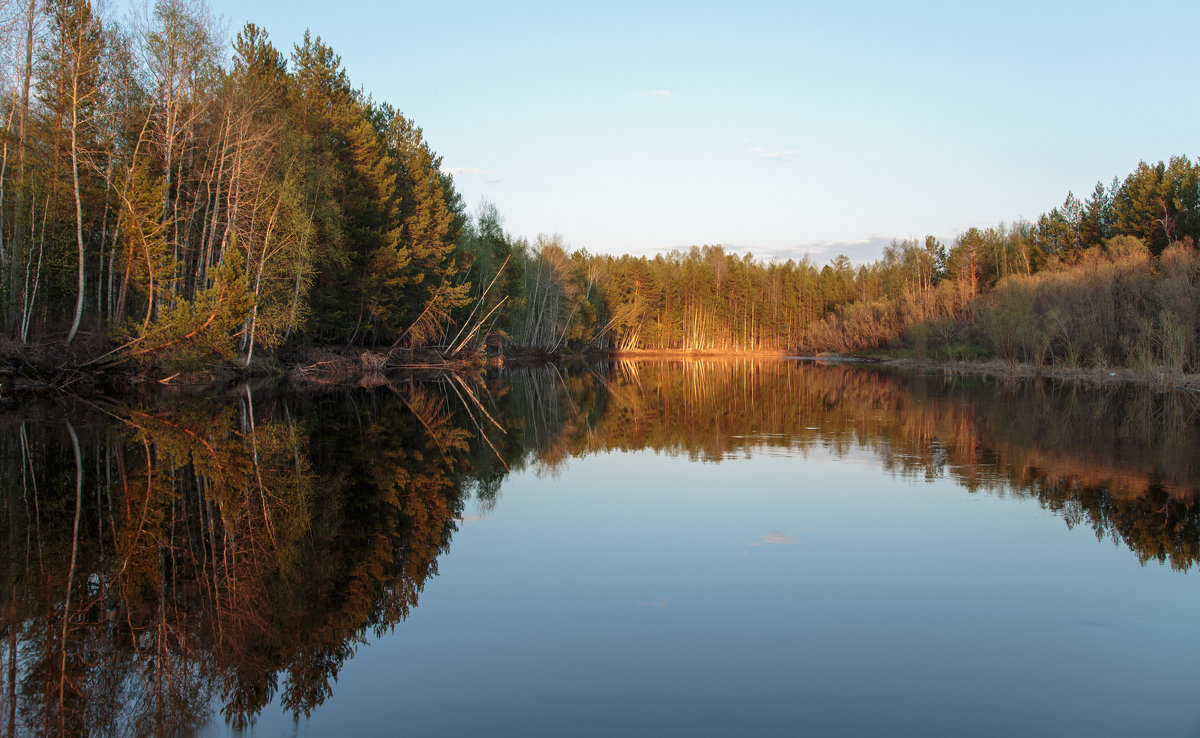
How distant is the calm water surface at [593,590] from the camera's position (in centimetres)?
422

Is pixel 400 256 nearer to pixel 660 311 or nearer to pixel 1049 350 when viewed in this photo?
pixel 1049 350

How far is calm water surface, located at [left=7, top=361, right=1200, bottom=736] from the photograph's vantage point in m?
4.22

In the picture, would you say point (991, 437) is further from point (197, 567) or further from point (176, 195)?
point (176, 195)

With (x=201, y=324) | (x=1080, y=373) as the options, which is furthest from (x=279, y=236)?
(x=1080, y=373)

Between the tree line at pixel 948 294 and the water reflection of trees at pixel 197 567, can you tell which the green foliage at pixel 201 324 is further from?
the tree line at pixel 948 294

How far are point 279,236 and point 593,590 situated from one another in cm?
2493

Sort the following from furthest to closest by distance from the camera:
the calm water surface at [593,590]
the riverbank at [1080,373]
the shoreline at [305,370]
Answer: the riverbank at [1080,373] → the shoreline at [305,370] → the calm water surface at [593,590]

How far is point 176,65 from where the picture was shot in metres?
23.2

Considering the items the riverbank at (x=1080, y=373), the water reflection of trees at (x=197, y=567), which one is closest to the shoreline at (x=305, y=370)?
the riverbank at (x=1080, y=373)

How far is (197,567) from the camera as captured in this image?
20.7 feet

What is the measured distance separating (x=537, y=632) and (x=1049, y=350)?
40650 millimetres

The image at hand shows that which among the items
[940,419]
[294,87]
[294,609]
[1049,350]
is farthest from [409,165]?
[294,609]

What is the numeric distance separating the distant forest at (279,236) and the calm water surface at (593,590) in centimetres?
1129

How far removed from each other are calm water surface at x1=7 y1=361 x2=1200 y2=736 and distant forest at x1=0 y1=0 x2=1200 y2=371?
11.3 metres
